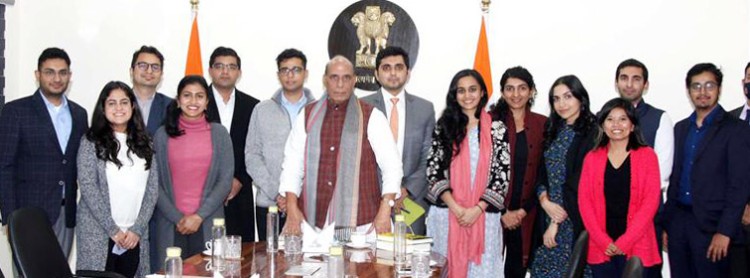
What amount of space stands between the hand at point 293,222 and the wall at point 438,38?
203cm

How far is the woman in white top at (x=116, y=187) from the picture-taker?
3.90 m

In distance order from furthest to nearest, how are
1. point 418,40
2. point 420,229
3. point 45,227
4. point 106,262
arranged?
point 418,40 → point 420,229 → point 106,262 → point 45,227

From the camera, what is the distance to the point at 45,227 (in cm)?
314

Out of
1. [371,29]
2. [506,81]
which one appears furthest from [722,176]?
[371,29]

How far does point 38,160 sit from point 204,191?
3.19 ft

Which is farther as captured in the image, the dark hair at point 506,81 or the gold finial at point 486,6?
the gold finial at point 486,6

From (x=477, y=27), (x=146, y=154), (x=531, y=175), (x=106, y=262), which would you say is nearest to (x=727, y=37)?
(x=477, y=27)

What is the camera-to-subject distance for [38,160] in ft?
13.9

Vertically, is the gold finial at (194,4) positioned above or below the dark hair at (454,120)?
above

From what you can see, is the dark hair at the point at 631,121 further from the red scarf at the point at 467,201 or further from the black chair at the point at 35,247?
the black chair at the point at 35,247

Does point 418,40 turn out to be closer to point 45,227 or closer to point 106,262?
point 106,262

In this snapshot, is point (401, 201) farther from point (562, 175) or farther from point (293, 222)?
point (562, 175)

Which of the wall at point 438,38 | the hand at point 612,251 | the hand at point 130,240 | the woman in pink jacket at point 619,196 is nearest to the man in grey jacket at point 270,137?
the hand at point 130,240

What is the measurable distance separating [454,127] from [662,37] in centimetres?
213
